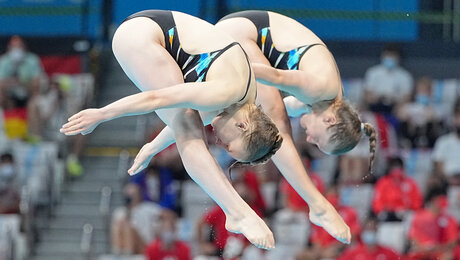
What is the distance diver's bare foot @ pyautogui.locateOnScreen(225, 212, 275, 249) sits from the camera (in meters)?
5.64

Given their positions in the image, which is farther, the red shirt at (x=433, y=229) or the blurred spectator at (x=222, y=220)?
the red shirt at (x=433, y=229)

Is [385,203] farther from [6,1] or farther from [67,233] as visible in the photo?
[6,1]

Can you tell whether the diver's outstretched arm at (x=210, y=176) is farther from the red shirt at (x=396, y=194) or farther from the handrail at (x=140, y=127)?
the handrail at (x=140, y=127)

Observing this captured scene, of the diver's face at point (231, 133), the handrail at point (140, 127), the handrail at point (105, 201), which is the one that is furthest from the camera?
the handrail at point (140, 127)

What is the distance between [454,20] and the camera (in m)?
13.2

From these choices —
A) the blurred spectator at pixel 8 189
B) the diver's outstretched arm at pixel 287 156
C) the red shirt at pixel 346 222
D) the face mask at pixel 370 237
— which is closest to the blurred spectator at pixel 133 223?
the blurred spectator at pixel 8 189

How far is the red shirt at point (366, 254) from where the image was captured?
32.9 ft

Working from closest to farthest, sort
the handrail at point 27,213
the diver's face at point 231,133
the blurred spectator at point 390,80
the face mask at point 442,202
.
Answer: the diver's face at point 231,133, the face mask at point 442,202, the handrail at point 27,213, the blurred spectator at point 390,80

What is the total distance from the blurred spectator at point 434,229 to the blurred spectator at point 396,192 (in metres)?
0.25

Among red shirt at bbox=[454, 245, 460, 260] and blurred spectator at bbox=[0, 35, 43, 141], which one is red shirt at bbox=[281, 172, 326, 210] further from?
blurred spectator at bbox=[0, 35, 43, 141]

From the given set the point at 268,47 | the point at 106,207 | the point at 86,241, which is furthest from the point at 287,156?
the point at 106,207

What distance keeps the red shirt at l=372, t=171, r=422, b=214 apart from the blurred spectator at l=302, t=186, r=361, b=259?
1.07 ft

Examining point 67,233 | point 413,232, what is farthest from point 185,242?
point 413,232

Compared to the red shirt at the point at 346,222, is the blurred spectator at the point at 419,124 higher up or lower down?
higher up
